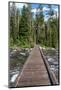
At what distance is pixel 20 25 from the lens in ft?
8.44

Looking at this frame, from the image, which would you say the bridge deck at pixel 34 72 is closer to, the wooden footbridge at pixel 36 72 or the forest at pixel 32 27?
the wooden footbridge at pixel 36 72

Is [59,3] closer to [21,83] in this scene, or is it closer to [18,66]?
[18,66]

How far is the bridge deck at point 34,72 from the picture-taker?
2562 millimetres

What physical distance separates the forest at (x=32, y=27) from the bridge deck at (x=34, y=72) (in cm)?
14

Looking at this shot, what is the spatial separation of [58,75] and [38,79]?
0.26 meters

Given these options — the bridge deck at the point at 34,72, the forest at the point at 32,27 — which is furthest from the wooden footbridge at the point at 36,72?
the forest at the point at 32,27

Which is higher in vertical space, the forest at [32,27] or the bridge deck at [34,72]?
the forest at [32,27]

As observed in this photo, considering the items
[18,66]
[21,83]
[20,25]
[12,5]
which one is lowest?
[21,83]

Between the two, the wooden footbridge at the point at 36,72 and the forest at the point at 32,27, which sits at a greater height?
the forest at the point at 32,27

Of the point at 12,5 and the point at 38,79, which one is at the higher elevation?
the point at 12,5

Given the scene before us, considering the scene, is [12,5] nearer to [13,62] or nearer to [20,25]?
[20,25]

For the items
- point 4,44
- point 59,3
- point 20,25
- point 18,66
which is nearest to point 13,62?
point 18,66

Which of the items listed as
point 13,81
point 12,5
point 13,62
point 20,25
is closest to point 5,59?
point 13,62

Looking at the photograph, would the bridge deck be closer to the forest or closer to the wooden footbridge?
the wooden footbridge
